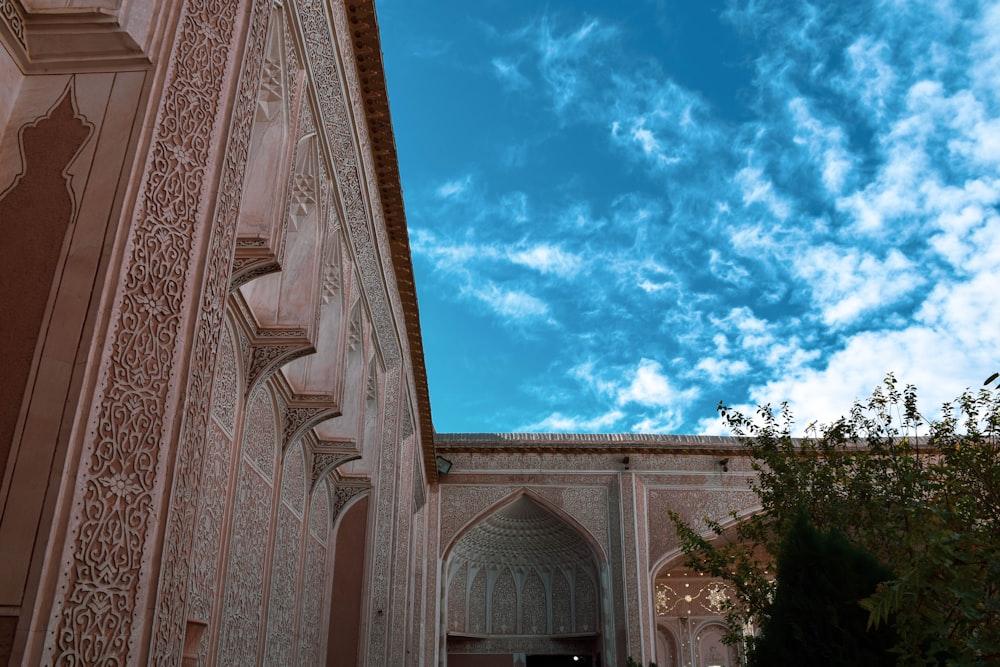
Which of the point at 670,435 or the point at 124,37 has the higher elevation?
the point at 670,435

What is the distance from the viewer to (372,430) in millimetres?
6930

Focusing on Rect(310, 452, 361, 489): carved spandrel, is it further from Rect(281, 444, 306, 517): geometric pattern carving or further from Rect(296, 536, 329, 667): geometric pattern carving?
Rect(296, 536, 329, 667): geometric pattern carving

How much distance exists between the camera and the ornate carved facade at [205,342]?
1780mm

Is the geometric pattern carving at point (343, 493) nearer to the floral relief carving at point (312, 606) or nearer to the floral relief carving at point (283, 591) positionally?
the floral relief carving at point (312, 606)

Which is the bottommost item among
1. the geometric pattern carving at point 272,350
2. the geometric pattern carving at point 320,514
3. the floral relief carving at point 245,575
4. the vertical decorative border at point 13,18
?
the floral relief carving at point 245,575

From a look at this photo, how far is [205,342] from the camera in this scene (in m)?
2.15

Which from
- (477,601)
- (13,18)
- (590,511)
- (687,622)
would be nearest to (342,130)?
(13,18)

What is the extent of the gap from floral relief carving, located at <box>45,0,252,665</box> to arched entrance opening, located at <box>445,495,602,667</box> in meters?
9.86

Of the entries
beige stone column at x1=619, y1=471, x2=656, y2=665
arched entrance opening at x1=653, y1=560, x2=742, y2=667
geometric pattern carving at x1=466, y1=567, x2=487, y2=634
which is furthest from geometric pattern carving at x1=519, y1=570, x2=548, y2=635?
arched entrance opening at x1=653, y1=560, x2=742, y2=667

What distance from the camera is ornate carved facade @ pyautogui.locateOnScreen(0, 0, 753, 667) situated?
5.84ft

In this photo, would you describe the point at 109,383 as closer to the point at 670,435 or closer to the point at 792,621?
the point at 792,621

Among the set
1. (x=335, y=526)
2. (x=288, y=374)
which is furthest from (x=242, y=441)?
(x=335, y=526)

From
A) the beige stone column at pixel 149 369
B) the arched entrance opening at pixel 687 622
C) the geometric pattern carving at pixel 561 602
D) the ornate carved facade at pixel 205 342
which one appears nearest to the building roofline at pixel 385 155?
the ornate carved facade at pixel 205 342

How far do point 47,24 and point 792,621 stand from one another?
108 inches
